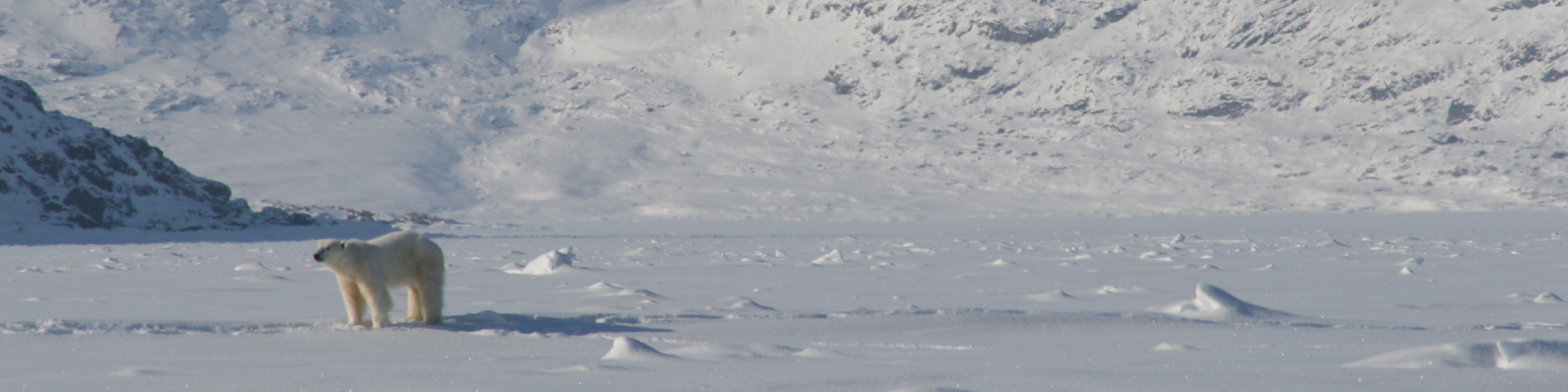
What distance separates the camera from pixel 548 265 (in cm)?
1194

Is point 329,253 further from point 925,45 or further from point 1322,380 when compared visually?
point 925,45

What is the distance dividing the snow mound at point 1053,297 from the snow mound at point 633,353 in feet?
14.1

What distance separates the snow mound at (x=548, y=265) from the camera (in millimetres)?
11852

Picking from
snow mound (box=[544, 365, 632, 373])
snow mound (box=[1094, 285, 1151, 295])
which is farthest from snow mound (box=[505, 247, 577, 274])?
snow mound (box=[544, 365, 632, 373])

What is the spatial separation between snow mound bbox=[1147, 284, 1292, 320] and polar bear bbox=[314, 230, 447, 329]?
13.5ft

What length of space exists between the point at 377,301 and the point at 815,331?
226cm

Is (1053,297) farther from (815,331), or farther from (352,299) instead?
(352,299)

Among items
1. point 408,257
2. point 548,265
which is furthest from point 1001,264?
point 408,257

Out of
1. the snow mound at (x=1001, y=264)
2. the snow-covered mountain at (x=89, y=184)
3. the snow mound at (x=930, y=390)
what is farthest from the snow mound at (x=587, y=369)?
the snow-covered mountain at (x=89, y=184)

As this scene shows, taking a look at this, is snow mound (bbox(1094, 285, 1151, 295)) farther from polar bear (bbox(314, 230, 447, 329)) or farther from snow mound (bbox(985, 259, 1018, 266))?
polar bear (bbox(314, 230, 447, 329))

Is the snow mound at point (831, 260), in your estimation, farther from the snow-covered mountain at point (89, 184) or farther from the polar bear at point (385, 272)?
the snow-covered mountain at point (89, 184)

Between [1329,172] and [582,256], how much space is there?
255ft

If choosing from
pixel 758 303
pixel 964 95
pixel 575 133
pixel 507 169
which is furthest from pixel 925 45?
pixel 758 303

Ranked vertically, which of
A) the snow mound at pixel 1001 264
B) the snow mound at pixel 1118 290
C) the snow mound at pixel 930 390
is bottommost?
the snow mound at pixel 930 390
